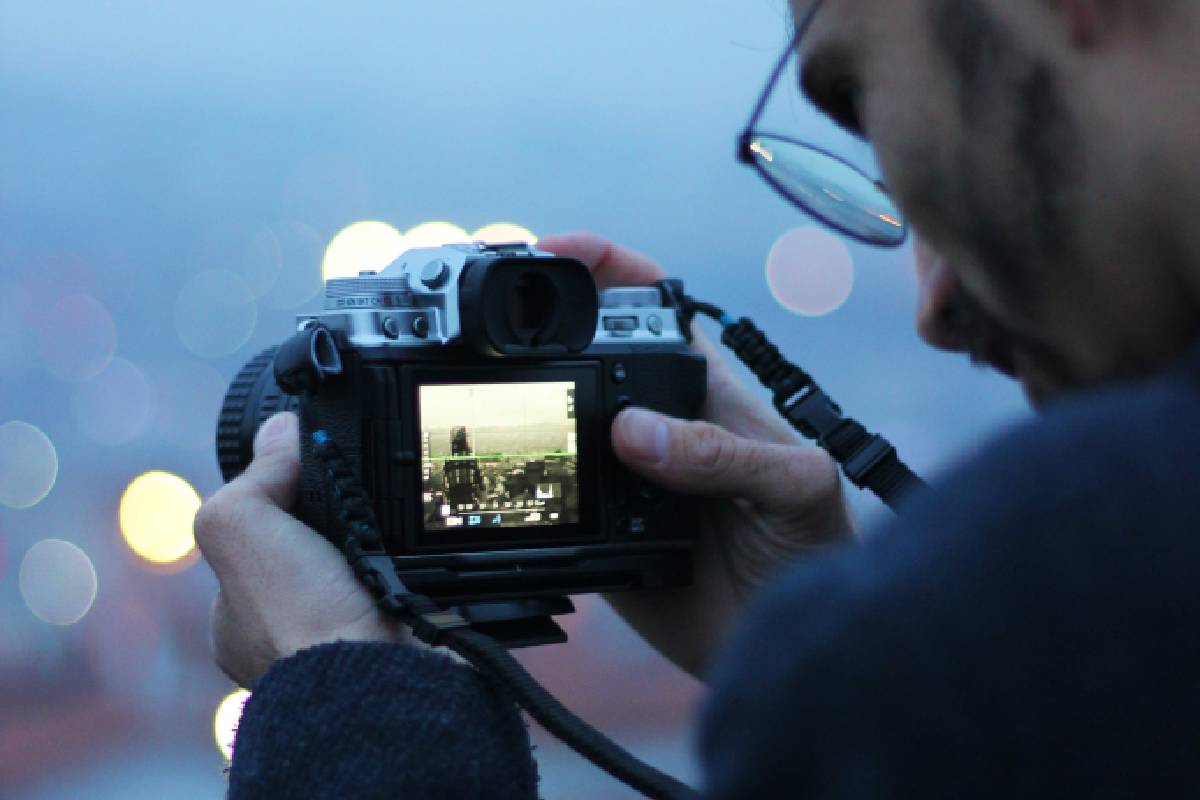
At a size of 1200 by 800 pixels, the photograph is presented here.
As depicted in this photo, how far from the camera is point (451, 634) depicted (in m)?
0.84

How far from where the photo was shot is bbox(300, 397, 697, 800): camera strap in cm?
74

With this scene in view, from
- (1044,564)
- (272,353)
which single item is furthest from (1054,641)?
(272,353)

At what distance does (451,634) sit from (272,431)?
347mm

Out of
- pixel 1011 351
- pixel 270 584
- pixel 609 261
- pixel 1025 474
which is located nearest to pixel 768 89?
pixel 1011 351

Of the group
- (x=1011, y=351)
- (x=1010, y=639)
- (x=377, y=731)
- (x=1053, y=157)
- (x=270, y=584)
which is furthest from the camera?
(x=270, y=584)

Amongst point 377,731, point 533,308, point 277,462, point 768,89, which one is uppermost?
point 768,89

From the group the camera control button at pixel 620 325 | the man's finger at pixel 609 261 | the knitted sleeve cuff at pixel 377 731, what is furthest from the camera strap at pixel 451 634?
the man's finger at pixel 609 261

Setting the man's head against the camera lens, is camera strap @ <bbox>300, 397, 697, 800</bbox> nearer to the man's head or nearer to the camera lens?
the camera lens

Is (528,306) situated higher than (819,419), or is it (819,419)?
(528,306)

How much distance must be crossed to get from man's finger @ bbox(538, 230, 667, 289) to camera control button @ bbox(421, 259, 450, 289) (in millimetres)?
260

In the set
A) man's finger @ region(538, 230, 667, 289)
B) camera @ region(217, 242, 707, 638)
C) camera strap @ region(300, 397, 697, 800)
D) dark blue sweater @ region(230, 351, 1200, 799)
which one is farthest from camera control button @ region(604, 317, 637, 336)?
dark blue sweater @ region(230, 351, 1200, 799)

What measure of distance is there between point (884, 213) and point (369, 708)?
0.46 meters

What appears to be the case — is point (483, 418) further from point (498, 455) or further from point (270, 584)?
point (270, 584)

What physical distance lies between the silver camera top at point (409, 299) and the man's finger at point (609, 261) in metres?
0.22
